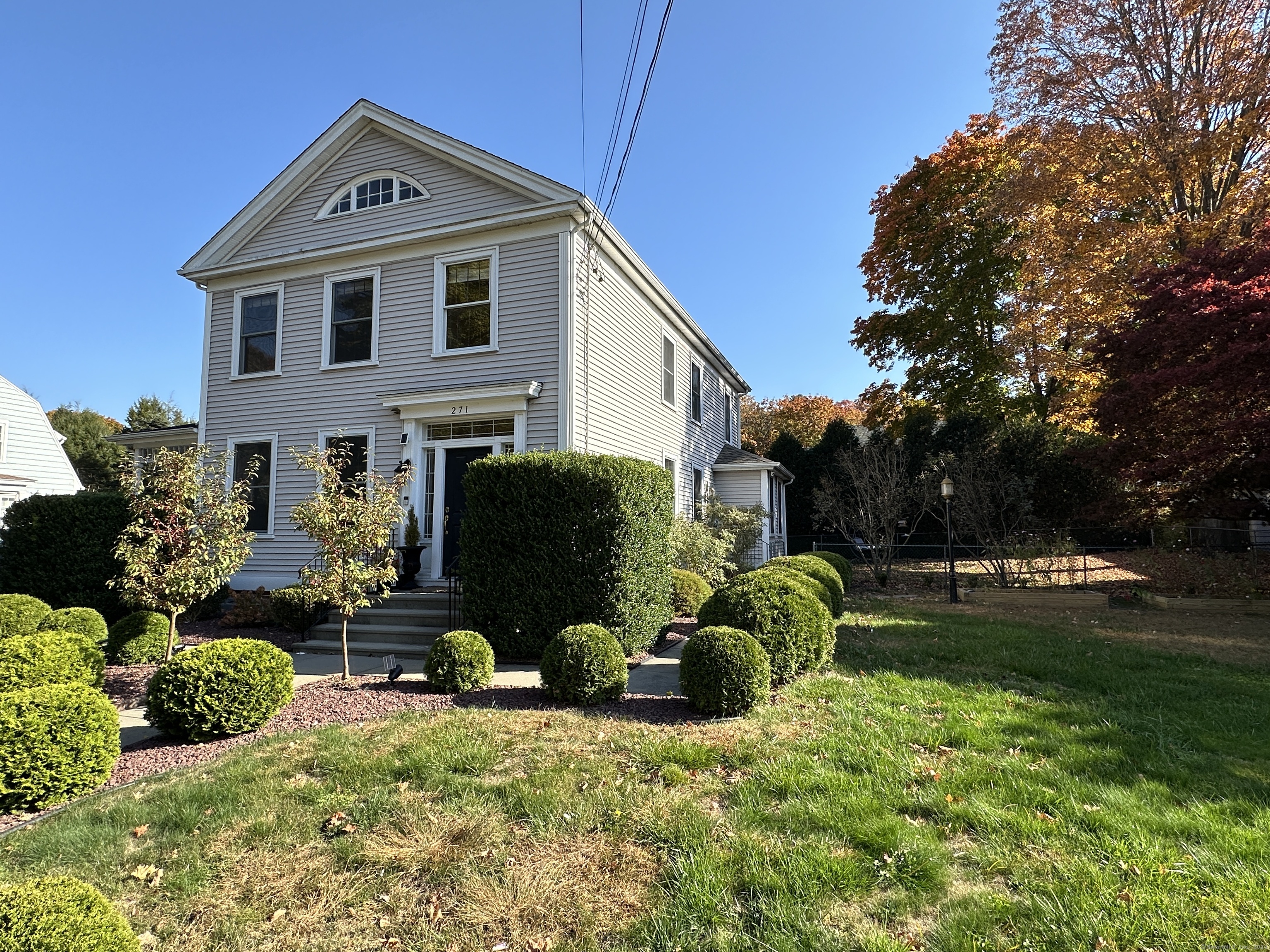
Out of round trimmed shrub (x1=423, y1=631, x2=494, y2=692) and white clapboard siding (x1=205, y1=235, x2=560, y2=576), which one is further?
white clapboard siding (x1=205, y1=235, x2=560, y2=576)

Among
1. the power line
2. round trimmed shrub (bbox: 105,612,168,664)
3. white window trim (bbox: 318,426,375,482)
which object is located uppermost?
the power line

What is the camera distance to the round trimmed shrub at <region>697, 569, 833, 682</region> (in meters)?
5.91

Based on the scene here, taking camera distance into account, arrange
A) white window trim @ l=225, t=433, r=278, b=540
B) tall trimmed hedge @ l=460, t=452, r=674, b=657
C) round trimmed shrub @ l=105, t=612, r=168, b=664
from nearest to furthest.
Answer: tall trimmed hedge @ l=460, t=452, r=674, b=657 < round trimmed shrub @ l=105, t=612, r=168, b=664 < white window trim @ l=225, t=433, r=278, b=540

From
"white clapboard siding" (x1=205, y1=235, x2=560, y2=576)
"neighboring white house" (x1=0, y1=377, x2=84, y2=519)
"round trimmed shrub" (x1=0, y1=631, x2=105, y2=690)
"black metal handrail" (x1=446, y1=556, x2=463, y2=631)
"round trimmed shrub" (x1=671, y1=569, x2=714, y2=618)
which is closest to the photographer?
"round trimmed shrub" (x1=0, y1=631, x2=105, y2=690)

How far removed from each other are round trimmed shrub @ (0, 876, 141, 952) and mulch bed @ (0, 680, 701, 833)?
241cm

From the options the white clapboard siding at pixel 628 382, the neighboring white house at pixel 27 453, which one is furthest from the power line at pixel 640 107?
the neighboring white house at pixel 27 453

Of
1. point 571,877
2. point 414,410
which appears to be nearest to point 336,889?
point 571,877

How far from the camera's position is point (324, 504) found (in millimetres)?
6371

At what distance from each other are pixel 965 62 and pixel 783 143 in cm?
349

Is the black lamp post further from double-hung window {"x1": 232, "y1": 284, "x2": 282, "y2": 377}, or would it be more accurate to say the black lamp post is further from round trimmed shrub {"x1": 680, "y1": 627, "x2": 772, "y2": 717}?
double-hung window {"x1": 232, "y1": 284, "x2": 282, "y2": 377}

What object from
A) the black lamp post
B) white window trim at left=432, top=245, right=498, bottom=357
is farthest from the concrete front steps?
the black lamp post

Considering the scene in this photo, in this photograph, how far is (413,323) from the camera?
11.3 m

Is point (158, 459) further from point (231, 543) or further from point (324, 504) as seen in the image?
point (324, 504)

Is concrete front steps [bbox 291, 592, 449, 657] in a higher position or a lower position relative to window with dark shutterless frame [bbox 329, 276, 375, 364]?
lower
